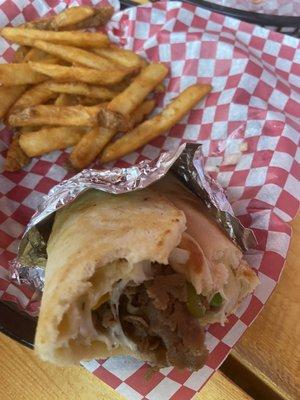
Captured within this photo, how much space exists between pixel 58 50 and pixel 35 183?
51cm

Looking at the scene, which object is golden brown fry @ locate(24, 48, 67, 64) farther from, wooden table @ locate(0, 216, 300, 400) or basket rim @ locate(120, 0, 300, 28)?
wooden table @ locate(0, 216, 300, 400)

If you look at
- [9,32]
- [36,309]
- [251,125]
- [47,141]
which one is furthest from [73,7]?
[36,309]

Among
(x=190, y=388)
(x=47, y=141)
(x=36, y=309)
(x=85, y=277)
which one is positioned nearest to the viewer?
(x=85, y=277)

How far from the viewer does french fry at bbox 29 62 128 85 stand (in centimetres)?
203

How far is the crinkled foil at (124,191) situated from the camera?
1.56 m

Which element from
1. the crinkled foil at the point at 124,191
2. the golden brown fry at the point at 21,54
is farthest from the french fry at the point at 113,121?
the golden brown fry at the point at 21,54

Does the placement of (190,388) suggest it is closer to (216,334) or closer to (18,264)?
(216,334)

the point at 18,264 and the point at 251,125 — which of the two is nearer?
the point at 18,264

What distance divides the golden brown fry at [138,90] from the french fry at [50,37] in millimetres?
228

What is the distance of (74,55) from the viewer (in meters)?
2.08

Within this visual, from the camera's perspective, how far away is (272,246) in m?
1.73

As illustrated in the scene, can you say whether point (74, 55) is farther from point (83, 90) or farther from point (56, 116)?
point (56, 116)

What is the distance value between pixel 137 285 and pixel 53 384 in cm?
47

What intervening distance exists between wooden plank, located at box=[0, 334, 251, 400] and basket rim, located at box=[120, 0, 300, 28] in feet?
4.83
